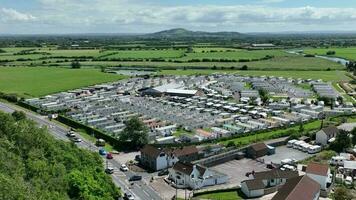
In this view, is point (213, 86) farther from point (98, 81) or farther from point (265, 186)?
point (265, 186)

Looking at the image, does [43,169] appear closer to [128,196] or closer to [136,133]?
[128,196]

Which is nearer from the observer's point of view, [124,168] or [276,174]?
[276,174]

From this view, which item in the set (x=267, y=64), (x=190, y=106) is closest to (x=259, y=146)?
(x=190, y=106)

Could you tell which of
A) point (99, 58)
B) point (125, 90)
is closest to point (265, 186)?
point (125, 90)

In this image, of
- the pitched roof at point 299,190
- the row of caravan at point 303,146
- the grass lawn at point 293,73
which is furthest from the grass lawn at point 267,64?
the pitched roof at point 299,190

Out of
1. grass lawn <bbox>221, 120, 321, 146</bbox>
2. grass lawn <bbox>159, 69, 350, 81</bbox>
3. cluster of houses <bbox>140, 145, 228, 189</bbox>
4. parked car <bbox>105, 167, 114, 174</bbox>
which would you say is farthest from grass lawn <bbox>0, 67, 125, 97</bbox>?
grass lawn <bbox>221, 120, 321, 146</bbox>
